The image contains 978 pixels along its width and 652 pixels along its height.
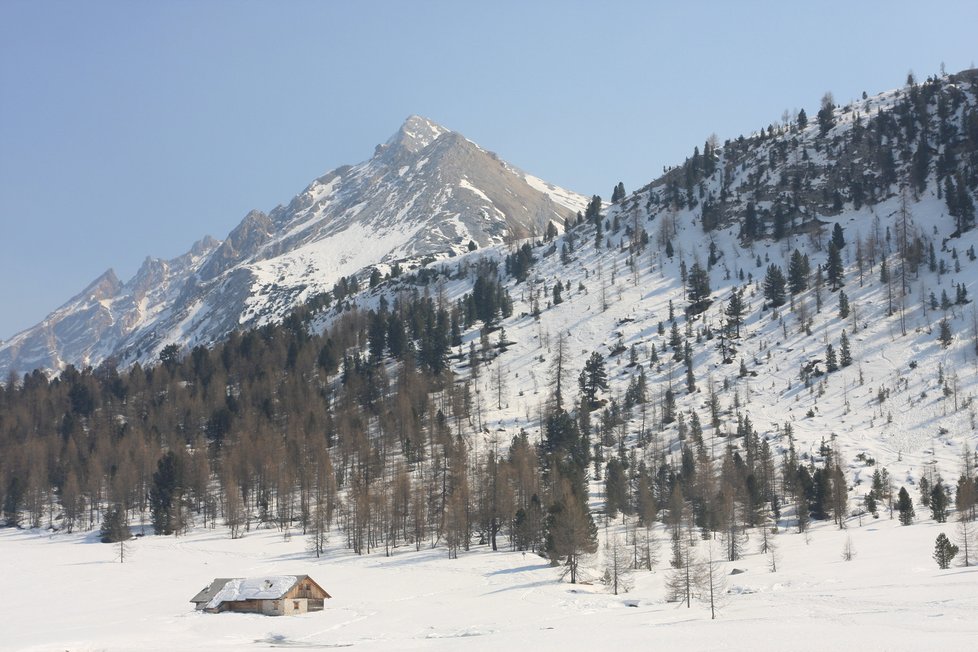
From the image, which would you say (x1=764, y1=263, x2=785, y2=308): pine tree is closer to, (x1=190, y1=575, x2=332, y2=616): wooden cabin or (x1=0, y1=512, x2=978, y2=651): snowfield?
(x1=0, y1=512, x2=978, y2=651): snowfield

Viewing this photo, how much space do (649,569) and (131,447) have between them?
10101 cm

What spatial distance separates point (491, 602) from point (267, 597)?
19432 mm

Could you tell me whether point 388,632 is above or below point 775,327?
below

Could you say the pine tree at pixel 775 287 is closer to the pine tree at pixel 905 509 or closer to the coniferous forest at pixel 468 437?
the coniferous forest at pixel 468 437

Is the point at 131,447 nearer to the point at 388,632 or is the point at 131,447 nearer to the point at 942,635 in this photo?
the point at 388,632

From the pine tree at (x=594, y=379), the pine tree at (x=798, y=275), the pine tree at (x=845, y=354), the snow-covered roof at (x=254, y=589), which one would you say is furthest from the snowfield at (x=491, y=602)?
the pine tree at (x=798, y=275)

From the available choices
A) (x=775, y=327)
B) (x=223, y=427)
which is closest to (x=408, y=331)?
(x=223, y=427)

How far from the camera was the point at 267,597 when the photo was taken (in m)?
65.4

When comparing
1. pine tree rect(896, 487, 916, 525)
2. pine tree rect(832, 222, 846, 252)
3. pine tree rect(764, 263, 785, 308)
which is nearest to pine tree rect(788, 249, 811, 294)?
pine tree rect(764, 263, 785, 308)

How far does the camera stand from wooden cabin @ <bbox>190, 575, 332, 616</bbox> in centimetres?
6550

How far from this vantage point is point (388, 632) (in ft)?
179

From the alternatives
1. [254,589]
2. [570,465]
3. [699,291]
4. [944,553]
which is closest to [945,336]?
[699,291]

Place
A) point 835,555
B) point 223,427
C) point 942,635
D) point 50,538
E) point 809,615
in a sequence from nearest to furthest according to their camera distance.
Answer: point 942,635 → point 809,615 → point 835,555 → point 50,538 → point 223,427

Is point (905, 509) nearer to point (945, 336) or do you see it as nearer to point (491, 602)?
point (491, 602)
